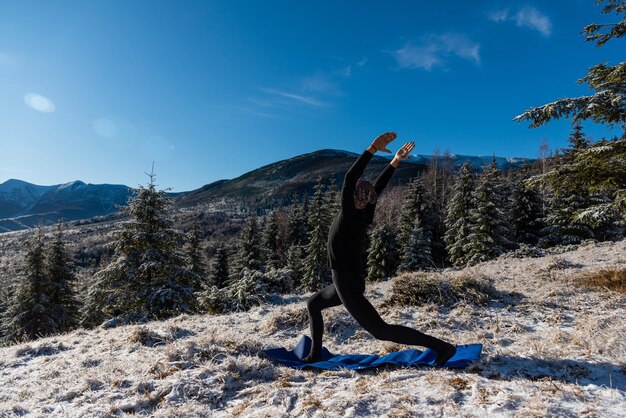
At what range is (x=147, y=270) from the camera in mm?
16922

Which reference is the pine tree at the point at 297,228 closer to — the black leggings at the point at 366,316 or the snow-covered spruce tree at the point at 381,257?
the snow-covered spruce tree at the point at 381,257

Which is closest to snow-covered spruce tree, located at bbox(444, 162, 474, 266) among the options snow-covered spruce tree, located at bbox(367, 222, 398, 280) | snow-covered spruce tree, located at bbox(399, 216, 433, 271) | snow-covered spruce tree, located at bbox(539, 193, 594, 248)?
snow-covered spruce tree, located at bbox(399, 216, 433, 271)

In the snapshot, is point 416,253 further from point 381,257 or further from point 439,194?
point 439,194

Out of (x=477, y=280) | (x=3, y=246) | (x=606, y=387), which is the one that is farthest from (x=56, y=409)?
(x=3, y=246)

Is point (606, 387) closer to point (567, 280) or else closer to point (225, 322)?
point (567, 280)

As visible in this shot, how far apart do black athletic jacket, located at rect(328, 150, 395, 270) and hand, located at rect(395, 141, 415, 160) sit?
0.69 metres

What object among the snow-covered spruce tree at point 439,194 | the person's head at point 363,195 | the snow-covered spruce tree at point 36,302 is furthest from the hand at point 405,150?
the snow-covered spruce tree at point 36,302

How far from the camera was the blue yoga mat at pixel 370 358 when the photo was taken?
4016mm

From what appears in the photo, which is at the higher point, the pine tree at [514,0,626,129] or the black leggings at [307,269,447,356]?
the pine tree at [514,0,626,129]

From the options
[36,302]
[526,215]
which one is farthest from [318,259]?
[36,302]

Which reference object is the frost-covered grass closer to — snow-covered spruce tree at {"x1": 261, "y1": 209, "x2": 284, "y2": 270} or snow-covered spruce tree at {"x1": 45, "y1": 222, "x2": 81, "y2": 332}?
snow-covered spruce tree at {"x1": 45, "y1": 222, "x2": 81, "y2": 332}

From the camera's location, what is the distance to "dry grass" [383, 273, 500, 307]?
645 cm

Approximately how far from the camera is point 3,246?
617 feet

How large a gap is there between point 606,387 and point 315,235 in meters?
31.5
